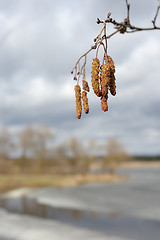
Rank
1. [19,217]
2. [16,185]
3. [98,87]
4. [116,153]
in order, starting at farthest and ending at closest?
[116,153] → [16,185] → [19,217] → [98,87]

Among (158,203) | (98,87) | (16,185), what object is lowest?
(98,87)

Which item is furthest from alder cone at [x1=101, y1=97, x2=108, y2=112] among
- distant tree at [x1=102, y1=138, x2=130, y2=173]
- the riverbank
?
distant tree at [x1=102, y1=138, x2=130, y2=173]

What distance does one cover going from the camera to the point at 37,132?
185 ft

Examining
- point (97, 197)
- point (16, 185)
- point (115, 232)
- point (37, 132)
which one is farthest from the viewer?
point (37, 132)

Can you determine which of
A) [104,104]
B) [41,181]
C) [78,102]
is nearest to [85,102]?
[78,102]

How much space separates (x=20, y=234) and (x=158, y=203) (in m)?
14.4

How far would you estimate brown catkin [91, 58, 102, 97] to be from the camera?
1.53 metres

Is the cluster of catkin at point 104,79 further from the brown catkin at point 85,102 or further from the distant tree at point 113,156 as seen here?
the distant tree at point 113,156

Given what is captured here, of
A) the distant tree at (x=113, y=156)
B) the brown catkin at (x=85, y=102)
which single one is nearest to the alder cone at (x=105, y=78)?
the brown catkin at (x=85, y=102)

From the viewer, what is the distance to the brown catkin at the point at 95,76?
60.4 inches

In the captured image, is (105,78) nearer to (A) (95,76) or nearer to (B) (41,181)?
(A) (95,76)

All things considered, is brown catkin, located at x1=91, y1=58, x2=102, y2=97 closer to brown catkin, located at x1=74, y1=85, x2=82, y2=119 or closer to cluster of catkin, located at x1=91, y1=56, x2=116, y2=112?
cluster of catkin, located at x1=91, y1=56, x2=116, y2=112

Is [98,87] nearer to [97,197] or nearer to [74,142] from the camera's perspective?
[97,197]

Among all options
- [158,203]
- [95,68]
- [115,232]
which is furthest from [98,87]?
[158,203]
